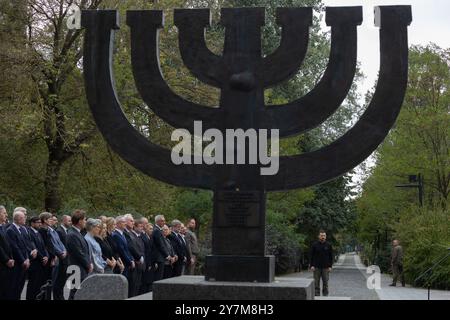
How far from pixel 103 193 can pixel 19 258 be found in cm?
1103

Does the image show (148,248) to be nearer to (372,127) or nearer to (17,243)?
(17,243)

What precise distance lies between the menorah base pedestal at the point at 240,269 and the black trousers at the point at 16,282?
5.55m

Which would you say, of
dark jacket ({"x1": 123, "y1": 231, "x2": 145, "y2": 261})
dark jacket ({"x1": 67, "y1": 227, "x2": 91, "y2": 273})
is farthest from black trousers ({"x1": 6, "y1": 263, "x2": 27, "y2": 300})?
dark jacket ({"x1": 123, "y1": 231, "x2": 145, "y2": 261})

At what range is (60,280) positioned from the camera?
11305 millimetres

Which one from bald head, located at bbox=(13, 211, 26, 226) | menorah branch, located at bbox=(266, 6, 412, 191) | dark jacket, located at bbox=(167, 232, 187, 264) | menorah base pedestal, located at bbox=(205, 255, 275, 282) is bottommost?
dark jacket, located at bbox=(167, 232, 187, 264)

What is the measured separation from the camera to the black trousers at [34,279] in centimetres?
1168

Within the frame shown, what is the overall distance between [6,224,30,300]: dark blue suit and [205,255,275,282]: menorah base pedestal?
5.48 metres

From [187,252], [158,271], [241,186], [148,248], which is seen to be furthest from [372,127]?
[187,252]

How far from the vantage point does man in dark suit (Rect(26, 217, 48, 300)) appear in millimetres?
11641

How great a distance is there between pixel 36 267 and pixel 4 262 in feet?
3.49

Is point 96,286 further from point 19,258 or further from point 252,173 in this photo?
point 19,258

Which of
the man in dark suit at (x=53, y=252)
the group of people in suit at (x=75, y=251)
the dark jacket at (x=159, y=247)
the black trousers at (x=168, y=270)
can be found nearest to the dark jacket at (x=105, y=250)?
the group of people in suit at (x=75, y=251)

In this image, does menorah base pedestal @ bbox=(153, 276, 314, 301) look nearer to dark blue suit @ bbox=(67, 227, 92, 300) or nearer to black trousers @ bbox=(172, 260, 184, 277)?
dark blue suit @ bbox=(67, 227, 92, 300)

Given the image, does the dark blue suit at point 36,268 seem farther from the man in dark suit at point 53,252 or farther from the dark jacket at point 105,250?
the dark jacket at point 105,250
